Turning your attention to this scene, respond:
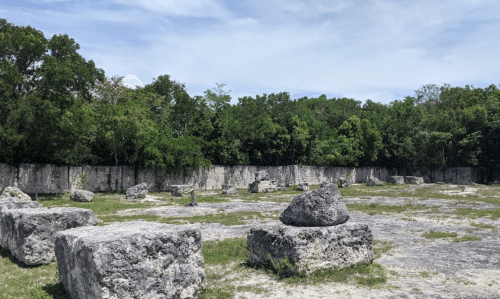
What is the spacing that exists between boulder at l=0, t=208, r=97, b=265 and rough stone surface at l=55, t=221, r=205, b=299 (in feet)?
7.37

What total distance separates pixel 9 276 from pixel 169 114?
3914 centimetres

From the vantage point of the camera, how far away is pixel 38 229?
29.1 ft

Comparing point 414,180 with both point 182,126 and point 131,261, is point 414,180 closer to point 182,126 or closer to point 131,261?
point 182,126

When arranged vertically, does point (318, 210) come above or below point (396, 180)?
above

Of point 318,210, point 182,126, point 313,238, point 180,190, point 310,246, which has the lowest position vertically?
point 180,190

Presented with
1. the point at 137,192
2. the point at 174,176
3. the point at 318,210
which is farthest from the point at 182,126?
the point at 318,210

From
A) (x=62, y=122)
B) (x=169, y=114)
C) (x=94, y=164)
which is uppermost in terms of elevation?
(x=169, y=114)

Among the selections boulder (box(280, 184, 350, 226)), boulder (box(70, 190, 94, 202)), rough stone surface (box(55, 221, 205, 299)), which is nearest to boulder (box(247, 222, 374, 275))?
boulder (box(280, 184, 350, 226))

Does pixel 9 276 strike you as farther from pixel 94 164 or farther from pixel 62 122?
pixel 94 164

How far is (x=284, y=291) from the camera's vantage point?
7.01 meters

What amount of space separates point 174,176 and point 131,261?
3035 cm

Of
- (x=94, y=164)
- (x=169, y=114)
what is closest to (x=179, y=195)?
(x=94, y=164)

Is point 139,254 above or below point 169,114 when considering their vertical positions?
below

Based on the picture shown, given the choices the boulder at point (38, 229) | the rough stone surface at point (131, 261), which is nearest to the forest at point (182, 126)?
the boulder at point (38, 229)
